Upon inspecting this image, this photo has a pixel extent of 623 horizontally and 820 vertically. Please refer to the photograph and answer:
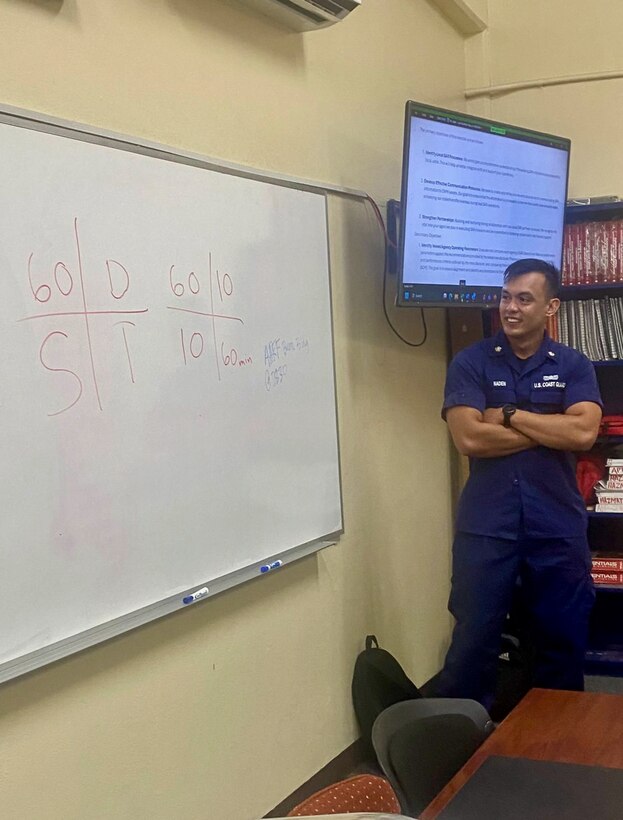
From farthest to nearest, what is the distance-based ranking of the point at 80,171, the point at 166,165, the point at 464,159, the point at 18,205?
1. the point at 464,159
2. the point at 166,165
3. the point at 80,171
4. the point at 18,205

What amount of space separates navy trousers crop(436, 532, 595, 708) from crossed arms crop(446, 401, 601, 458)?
0.30 metres

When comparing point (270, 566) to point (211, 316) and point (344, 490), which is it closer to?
point (344, 490)

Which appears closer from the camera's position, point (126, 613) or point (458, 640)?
point (126, 613)

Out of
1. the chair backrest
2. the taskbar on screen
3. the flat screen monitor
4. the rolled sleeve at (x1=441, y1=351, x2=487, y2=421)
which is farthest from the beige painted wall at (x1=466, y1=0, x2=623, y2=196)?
the chair backrest

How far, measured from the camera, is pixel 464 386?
270 cm

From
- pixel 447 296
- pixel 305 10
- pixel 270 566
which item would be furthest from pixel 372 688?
pixel 305 10

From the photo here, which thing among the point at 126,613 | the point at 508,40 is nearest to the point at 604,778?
the point at 126,613

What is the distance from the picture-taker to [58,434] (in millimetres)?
1698

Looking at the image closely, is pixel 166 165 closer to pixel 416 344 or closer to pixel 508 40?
pixel 416 344

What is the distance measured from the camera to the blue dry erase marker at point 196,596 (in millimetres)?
2005

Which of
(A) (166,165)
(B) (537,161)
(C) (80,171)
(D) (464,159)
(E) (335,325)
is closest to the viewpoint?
(C) (80,171)

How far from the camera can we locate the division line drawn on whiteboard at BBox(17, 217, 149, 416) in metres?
1.67

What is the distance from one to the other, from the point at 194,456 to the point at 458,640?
3.96 ft

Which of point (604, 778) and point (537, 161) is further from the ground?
point (537, 161)
